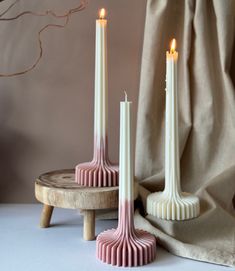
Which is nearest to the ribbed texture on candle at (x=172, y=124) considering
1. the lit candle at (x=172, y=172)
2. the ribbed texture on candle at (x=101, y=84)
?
the lit candle at (x=172, y=172)

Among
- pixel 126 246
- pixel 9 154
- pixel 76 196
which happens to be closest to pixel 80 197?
pixel 76 196

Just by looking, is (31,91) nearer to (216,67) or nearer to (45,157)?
(45,157)

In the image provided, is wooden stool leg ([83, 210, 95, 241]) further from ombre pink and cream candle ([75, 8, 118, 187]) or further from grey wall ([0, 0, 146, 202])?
grey wall ([0, 0, 146, 202])

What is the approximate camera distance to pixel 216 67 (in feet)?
3.00

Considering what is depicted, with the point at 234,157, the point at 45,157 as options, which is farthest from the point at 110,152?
the point at 234,157

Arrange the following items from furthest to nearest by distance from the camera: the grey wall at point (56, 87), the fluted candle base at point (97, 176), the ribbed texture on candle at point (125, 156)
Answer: the grey wall at point (56, 87) → the fluted candle base at point (97, 176) → the ribbed texture on candle at point (125, 156)

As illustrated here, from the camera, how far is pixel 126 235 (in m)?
0.69

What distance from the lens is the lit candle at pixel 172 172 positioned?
759mm

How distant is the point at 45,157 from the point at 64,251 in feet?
0.98

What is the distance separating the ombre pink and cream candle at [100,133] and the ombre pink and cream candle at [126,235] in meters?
0.10

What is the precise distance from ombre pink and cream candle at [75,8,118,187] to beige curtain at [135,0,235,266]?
3.8 inches

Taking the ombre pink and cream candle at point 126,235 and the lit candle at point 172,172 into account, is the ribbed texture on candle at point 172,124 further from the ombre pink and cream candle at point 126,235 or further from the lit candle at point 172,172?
the ombre pink and cream candle at point 126,235

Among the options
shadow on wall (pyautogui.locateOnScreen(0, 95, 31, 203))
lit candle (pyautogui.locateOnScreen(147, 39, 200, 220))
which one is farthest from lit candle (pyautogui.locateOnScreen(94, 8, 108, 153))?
Result: shadow on wall (pyautogui.locateOnScreen(0, 95, 31, 203))

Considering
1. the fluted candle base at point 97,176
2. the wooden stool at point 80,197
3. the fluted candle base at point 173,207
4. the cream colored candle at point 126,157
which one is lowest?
the fluted candle base at point 173,207
